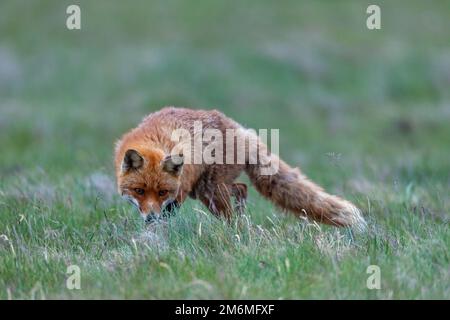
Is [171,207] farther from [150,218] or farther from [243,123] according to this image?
[243,123]

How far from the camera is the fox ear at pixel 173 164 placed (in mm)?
7378

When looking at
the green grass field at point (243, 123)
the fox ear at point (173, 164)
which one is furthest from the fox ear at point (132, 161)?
the green grass field at point (243, 123)

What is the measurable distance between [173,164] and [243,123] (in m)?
11.0

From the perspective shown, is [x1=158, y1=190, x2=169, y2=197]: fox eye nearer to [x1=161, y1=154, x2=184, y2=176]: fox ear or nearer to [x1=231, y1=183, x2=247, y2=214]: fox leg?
[x1=161, y1=154, x2=184, y2=176]: fox ear

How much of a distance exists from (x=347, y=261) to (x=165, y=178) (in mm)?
2228

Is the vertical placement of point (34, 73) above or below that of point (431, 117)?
above

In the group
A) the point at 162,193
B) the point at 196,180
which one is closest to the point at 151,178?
the point at 162,193

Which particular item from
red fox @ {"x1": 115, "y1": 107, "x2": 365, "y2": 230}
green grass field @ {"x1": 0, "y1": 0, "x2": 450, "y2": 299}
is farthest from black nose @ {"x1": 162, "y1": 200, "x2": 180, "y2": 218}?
green grass field @ {"x1": 0, "y1": 0, "x2": 450, "y2": 299}

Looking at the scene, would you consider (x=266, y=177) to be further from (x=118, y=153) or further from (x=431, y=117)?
(x=431, y=117)

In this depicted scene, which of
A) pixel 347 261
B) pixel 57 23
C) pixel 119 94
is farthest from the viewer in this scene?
pixel 57 23

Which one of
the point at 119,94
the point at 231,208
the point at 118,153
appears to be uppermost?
the point at 119,94

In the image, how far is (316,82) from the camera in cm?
2216
